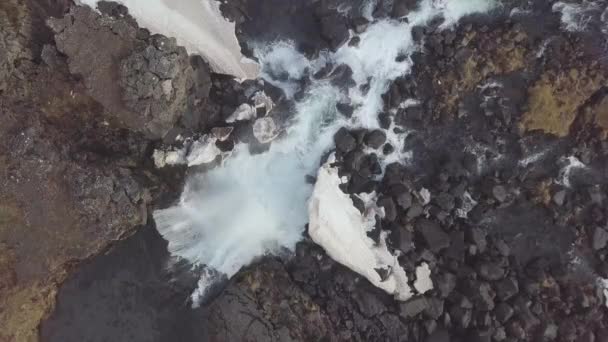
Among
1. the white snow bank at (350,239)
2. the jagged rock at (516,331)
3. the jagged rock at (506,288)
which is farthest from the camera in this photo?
the white snow bank at (350,239)

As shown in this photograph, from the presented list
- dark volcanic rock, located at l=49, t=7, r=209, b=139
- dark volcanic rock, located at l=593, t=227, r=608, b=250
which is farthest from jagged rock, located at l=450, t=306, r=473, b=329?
dark volcanic rock, located at l=49, t=7, r=209, b=139

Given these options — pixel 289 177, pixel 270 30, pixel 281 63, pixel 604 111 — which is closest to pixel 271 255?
pixel 289 177

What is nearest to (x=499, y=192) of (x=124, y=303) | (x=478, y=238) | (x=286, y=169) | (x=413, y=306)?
(x=478, y=238)

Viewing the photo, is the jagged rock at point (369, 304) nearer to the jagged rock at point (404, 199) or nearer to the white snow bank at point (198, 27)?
the jagged rock at point (404, 199)

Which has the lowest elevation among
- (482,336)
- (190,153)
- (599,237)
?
(190,153)

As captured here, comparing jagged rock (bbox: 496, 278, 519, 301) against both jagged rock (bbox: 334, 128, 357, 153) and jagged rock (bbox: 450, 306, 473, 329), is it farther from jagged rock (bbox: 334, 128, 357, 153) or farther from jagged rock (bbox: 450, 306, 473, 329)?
jagged rock (bbox: 334, 128, 357, 153)

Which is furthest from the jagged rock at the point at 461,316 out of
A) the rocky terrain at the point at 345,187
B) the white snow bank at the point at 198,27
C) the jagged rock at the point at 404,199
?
the white snow bank at the point at 198,27

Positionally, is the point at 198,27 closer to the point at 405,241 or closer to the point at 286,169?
the point at 286,169
